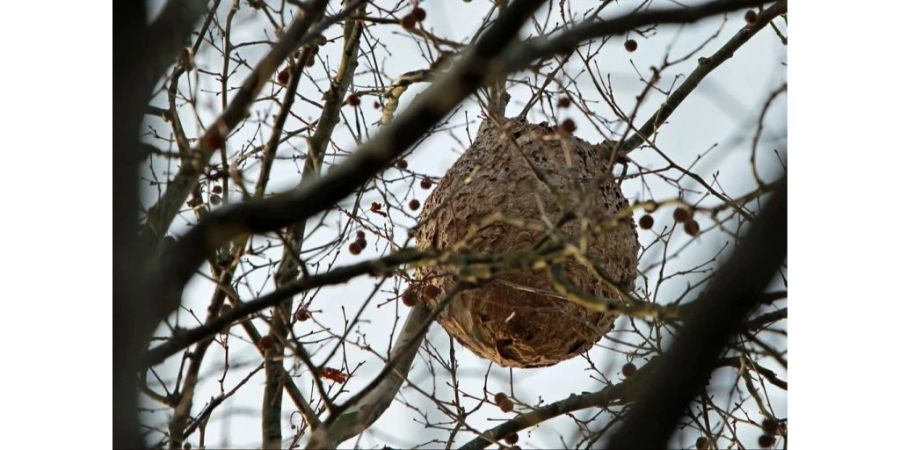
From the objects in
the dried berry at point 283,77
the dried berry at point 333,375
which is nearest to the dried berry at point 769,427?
the dried berry at point 333,375

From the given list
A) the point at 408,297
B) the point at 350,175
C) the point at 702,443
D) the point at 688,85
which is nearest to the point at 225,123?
the point at 350,175

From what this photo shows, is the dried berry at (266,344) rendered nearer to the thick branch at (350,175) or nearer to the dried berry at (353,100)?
the thick branch at (350,175)

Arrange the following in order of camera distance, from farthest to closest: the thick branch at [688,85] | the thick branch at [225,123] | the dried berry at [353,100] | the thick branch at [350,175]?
the thick branch at [688,85]
the dried berry at [353,100]
the thick branch at [225,123]
the thick branch at [350,175]

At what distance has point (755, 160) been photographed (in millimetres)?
2344

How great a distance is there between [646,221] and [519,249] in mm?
416

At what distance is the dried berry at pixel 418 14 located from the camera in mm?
3096

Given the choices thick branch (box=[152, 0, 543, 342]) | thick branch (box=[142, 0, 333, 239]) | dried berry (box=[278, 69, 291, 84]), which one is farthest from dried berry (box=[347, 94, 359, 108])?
thick branch (box=[152, 0, 543, 342])

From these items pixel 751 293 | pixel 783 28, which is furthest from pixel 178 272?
pixel 783 28

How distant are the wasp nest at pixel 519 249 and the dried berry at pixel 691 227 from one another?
1.41 ft

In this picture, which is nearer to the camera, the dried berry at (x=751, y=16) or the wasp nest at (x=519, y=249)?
the wasp nest at (x=519, y=249)

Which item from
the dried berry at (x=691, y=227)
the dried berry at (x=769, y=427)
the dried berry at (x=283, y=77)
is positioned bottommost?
the dried berry at (x=769, y=427)

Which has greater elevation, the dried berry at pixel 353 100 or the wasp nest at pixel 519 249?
the dried berry at pixel 353 100

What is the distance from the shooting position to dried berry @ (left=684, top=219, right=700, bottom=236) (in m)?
2.52

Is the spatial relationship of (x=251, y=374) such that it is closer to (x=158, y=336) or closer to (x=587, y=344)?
(x=158, y=336)
